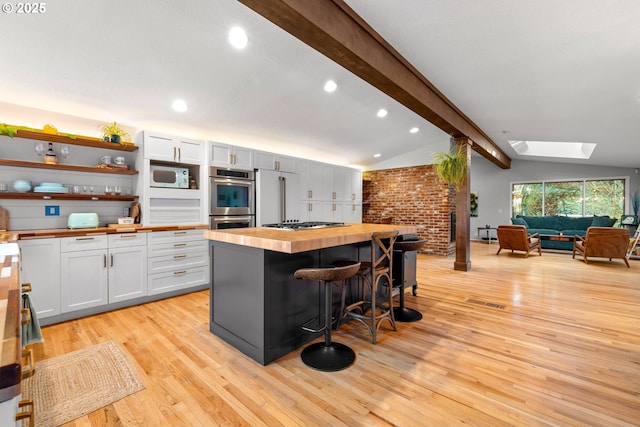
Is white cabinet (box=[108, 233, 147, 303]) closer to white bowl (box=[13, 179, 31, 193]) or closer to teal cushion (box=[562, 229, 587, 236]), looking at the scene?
white bowl (box=[13, 179, 31, 193])

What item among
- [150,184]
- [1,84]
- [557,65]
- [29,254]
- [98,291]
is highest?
[557,65]

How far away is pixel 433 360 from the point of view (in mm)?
2191

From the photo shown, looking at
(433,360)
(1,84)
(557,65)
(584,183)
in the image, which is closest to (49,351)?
(1,84)

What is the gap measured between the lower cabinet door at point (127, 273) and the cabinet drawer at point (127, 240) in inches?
1.9

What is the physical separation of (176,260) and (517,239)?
712 cm

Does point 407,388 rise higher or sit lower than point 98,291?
lower

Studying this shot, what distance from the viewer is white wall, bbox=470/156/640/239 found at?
8156mm

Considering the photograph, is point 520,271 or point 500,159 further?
point 500,159

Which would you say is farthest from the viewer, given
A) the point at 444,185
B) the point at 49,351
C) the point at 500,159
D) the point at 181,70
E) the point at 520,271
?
the point at 500,159

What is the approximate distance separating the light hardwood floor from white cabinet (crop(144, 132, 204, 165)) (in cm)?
189

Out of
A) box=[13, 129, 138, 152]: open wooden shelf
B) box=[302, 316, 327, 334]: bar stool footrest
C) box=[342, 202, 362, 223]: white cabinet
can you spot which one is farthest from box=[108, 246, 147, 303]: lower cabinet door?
box=[342, 202, 362, 223]: white cabinet

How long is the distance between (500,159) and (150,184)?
8410 millimetres

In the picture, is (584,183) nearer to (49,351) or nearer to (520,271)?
(520,271)

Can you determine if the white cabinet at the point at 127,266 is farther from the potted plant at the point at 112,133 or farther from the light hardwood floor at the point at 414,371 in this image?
the potted plant at the point at 112,133
